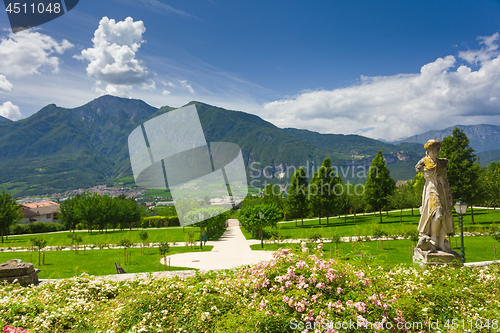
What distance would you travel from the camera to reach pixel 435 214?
7.57 meters

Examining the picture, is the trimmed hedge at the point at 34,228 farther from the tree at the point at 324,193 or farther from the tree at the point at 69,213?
the tree at the point at 324,193

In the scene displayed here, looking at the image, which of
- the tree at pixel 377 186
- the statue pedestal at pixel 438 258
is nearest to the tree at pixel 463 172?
the tree at pixel 377 186

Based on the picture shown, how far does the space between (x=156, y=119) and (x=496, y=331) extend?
22.5 feet

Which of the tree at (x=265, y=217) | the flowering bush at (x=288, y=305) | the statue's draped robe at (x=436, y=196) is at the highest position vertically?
the statue's draped robe at (x=436, y=196)

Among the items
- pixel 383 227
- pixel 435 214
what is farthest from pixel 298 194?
pixel 435 214

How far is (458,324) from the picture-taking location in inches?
142

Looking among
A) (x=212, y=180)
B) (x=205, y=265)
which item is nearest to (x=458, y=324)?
(x=212, y=180)

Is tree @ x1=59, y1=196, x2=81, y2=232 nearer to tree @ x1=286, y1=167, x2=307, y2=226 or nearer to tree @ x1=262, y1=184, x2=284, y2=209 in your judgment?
tree @ x1=262, y1=184, x2=284, y2=209

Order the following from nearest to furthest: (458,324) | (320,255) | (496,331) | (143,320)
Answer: (496,331)
(458,324)
(143,320)
(320,255)

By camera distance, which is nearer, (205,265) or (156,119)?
(156,119)

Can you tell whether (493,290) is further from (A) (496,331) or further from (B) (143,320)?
(B) (143,320)

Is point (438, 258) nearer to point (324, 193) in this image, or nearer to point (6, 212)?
point (324, 193)

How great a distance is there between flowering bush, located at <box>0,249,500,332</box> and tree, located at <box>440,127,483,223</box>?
2319 centimetres

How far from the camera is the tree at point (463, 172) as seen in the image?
2392cm
